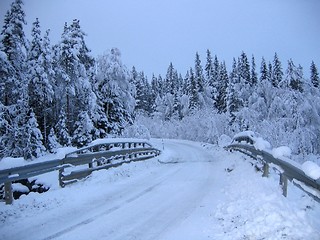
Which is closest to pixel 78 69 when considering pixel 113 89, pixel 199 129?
pixel 113 89

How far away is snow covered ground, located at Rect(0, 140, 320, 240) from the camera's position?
5705 millimetres

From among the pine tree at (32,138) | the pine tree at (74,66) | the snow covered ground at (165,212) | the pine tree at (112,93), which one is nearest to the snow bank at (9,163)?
the snow covered ground at (165,212)

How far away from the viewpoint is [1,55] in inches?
778

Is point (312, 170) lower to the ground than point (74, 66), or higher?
lower

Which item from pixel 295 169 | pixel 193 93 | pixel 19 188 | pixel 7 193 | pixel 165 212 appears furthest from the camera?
pixel 193 93

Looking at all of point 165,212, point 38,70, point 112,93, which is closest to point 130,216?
point 165,212

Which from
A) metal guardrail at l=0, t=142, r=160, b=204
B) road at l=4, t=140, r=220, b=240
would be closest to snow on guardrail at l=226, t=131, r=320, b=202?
road at l=4, t=140, r=220, b=240

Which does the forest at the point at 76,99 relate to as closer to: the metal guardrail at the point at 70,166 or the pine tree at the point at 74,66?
the pine tree at the point at 74,66

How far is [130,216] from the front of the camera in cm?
721

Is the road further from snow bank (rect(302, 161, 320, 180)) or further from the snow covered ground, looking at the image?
snow bank (rect(302, 161, 320, 180))

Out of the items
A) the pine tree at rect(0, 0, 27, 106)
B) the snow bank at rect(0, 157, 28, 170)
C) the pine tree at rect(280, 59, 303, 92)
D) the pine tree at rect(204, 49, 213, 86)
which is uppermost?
the pine tree at rect(204, 49, 213, 86)

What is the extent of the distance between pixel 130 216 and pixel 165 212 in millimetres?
864

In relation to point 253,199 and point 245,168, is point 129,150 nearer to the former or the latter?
point 245,168

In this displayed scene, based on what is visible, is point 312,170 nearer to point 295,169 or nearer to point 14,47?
point 295,169
